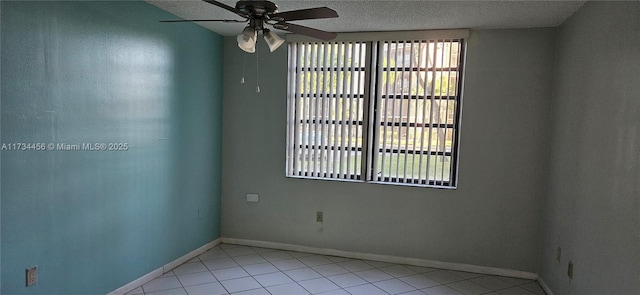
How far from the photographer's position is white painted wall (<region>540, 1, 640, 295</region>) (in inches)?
80.4

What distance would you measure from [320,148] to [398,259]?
1.38m

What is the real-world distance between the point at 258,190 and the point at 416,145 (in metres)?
1.77

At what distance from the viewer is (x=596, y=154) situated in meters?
2.45

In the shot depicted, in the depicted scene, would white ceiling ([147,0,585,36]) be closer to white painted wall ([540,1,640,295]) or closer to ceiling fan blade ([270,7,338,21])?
white painted wall ([540,1,640,295])

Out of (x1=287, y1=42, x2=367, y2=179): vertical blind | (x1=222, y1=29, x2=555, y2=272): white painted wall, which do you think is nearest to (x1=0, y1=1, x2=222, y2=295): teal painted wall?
(x1=222, y1=29, x2=555, y2=272): white painted wall

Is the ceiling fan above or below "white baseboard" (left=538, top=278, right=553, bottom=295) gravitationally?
above

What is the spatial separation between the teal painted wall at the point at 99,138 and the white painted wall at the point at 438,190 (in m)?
0.50

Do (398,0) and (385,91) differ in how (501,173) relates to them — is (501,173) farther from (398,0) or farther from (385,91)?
(398,0)

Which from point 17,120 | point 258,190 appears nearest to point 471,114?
point 258,190

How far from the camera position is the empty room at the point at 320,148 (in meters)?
2.26

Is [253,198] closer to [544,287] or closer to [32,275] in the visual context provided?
[32,275]

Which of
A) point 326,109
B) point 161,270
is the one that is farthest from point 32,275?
point 326,109

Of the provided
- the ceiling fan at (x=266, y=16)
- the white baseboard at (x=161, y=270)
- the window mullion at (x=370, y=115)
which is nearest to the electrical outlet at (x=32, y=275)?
the white baseboard at (x=161, y=270)

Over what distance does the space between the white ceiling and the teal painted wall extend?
0.42m
